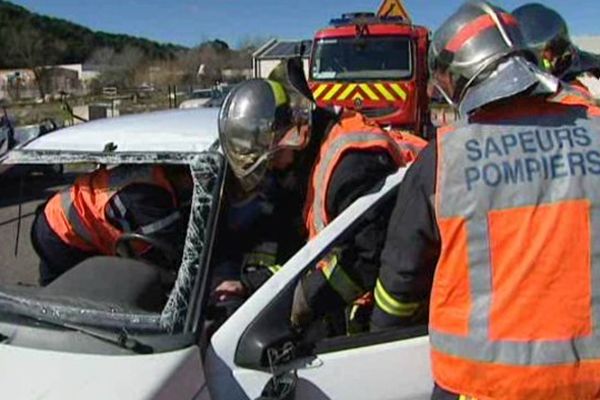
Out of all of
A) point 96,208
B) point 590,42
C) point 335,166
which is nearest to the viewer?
point 335,166

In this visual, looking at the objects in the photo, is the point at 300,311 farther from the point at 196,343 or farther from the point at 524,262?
the point at 524,262

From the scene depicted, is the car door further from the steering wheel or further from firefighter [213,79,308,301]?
the steering wheel

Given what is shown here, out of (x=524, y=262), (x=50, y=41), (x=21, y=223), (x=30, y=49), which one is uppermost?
(x=50, y=41)

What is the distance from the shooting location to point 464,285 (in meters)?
1.65

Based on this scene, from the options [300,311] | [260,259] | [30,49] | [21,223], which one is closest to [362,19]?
[21,223]

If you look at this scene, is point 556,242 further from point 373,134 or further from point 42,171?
point 42,171

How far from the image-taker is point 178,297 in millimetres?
1879

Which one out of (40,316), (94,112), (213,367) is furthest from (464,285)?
(94,112)

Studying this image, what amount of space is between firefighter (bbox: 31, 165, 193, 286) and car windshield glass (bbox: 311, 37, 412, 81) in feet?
25.3

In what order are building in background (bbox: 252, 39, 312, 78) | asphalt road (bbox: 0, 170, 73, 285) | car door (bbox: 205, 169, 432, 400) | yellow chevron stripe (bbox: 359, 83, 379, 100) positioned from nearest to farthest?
car door (bbox: 205, 169, 432, 400), asphalt road (bbox: 0, 170, 73, 285), yellow chevron stripe (bbox: 359, 83, 379, 100), building in background (bbox: 252, 39, 312, 78)

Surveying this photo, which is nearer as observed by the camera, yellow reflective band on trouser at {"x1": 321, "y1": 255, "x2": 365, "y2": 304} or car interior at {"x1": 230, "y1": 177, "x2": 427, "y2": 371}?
car interior at {"x1": 230, "y1": 177, "x2": 427, "y2": 371}

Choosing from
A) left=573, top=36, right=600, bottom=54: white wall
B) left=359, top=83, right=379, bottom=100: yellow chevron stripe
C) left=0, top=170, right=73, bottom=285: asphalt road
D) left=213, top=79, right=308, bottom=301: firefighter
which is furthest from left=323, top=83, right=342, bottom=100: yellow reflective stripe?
left=573, top=36, right=600, bottom=54: white wall

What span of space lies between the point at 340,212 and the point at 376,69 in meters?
8.29

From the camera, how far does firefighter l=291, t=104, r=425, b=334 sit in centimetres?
208
